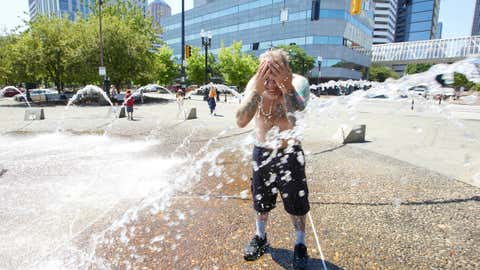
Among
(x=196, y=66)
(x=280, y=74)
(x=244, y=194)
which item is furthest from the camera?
(x=196, y=66)

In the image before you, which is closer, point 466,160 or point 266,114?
point 266,114

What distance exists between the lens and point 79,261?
2.74 metres

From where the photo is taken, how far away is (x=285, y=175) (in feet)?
8.42

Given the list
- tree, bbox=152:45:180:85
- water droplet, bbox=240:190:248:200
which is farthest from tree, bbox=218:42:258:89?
water droplet, bbox=240:190:248:200

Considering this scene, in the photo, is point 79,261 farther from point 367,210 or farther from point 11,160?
point 11,160

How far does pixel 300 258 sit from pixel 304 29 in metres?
65.5

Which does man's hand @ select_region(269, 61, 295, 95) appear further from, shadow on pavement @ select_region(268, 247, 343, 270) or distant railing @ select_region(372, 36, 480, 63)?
distant railing @ select_region(372, 36, 480, 63)

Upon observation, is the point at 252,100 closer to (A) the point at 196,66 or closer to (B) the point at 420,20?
(A) the point at 196,66

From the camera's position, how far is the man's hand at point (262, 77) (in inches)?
95.0

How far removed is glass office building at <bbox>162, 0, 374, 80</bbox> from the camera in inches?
2365

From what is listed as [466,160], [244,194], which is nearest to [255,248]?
[244,194]

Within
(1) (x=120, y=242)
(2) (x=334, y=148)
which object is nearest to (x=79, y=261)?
(1) (x=120, y=242)

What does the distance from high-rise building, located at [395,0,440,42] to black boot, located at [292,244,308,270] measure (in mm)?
170290

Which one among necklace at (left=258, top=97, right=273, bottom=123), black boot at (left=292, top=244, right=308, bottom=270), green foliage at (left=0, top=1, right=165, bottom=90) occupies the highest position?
green foliage at (left=0, top=1, right=165, bottom=90)
